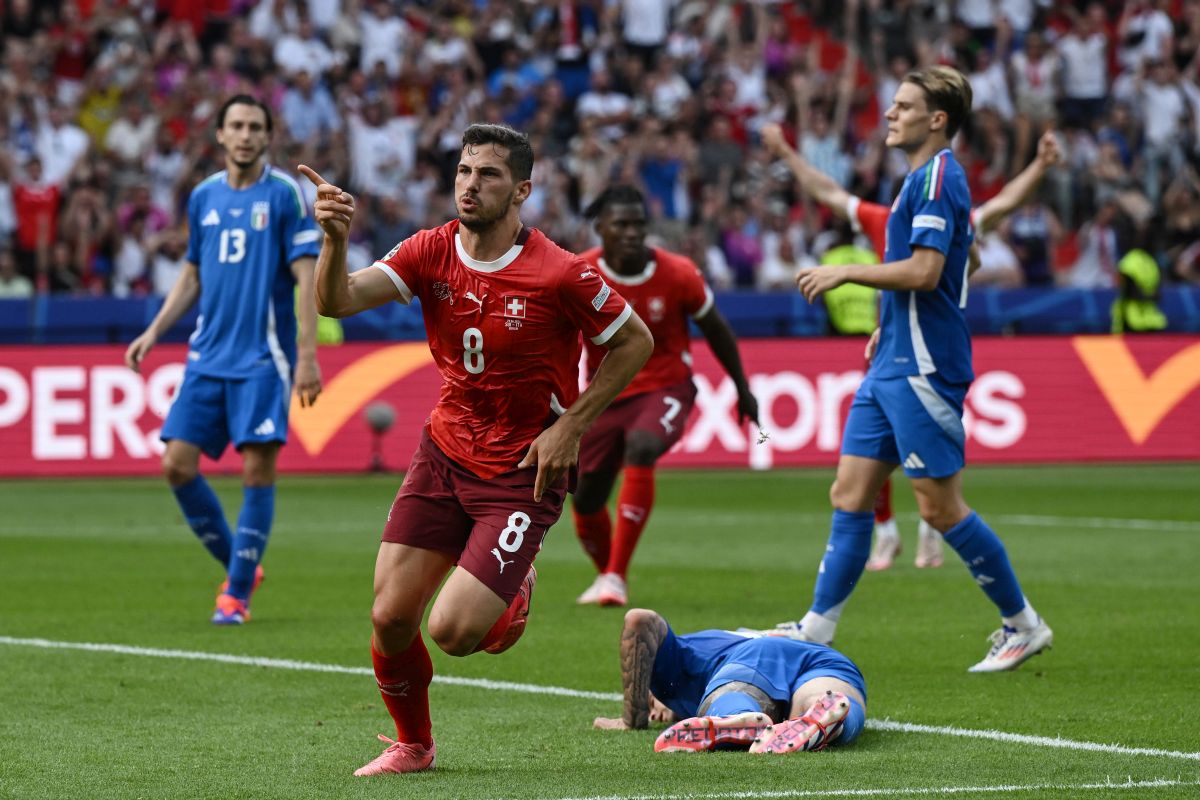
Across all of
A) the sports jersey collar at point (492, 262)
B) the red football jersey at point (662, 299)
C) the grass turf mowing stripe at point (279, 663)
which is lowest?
the grass turf mowing stripe at point (279, 663)

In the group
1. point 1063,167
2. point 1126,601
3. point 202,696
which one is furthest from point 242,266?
point 1063,167

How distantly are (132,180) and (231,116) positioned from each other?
13945 millimetres

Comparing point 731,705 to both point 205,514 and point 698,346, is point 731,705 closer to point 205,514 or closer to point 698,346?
point 205,514

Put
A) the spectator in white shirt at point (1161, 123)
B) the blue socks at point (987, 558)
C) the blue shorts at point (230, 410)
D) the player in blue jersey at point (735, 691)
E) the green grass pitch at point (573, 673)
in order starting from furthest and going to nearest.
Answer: the spectator in white shirt at point (1161, 123)
the blue shorts at point (230, 410)
the blue socks at point (987, 558)
the player in blue jersey at point (735, 691)
the green grass pitch at point (573, 673)

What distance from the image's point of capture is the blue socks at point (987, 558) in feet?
27.1

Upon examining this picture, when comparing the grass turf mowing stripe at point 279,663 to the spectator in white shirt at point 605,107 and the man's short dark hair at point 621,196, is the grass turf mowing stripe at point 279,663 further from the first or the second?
the spectator in white shirt at point 605,107

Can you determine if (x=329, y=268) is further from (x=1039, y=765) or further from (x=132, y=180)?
(x=132, y=180)

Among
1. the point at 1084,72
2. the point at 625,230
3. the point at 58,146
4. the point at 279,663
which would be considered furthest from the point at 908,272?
the point at 1084,72

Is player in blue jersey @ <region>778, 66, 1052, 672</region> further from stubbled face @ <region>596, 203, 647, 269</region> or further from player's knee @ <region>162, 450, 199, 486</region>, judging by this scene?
player's knee @ <region>162, 450, 199, 486</region>

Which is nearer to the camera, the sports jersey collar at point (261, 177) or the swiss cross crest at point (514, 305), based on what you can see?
the swiss cross crest at point (514, 305)

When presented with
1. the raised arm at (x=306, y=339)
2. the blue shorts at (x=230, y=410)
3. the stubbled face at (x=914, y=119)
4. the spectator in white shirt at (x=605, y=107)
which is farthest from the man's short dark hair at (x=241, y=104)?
the spectator in white shirt at (x=605, y=107)

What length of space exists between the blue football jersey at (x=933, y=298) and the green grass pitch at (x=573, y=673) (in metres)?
1.33

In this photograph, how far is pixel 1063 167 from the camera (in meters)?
26.7

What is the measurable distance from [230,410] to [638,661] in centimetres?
398
